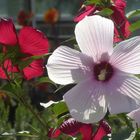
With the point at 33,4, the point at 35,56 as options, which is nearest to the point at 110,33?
the point at 35,56

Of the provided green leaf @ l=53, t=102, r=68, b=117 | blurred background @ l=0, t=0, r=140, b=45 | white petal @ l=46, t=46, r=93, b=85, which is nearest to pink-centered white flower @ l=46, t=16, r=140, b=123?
white petal @ l=46, t=46, r=93, b=85

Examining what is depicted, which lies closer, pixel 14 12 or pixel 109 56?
pixel 109 56

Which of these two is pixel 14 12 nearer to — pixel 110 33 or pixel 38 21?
pixel 38 21

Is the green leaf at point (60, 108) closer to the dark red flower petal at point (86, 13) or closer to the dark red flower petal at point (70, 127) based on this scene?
the dark red flower petal at point (70, 127)

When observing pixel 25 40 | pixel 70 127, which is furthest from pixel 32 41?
pixel 70 127

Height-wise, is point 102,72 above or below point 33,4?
below
